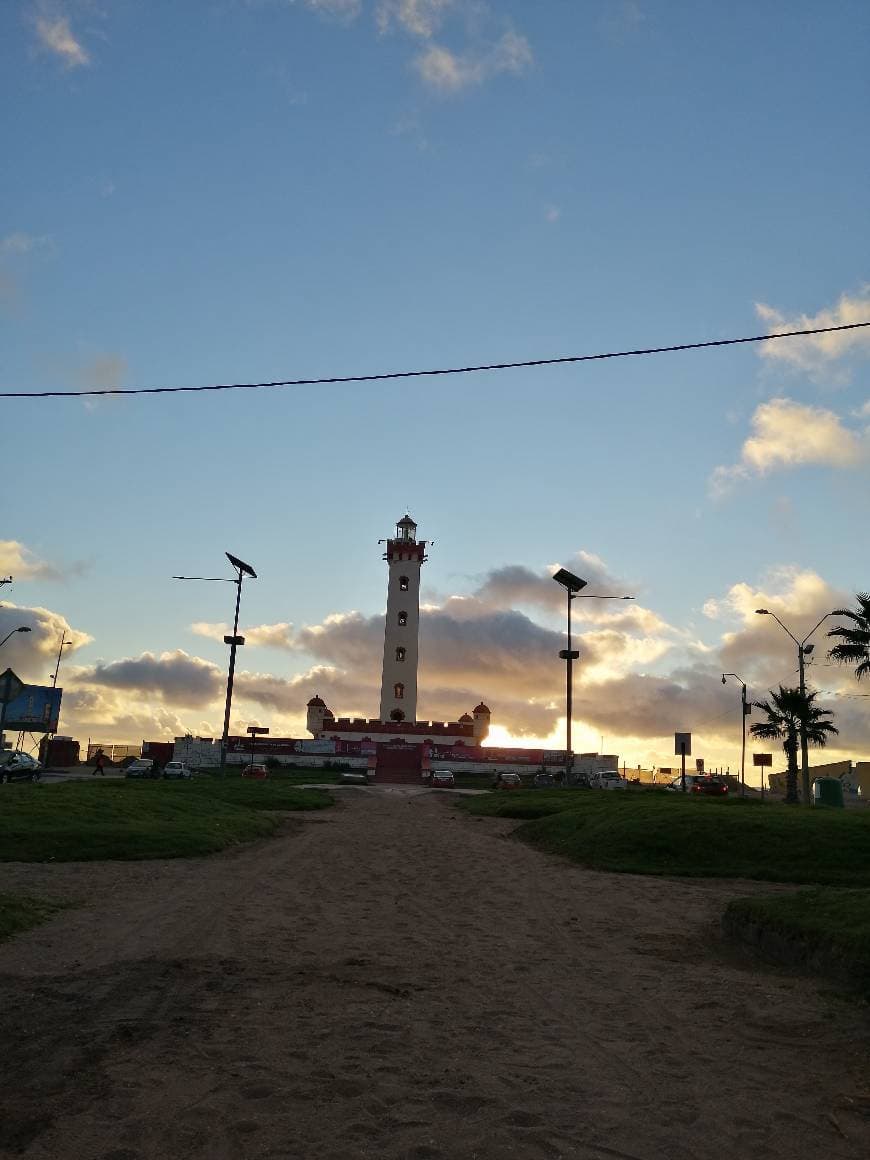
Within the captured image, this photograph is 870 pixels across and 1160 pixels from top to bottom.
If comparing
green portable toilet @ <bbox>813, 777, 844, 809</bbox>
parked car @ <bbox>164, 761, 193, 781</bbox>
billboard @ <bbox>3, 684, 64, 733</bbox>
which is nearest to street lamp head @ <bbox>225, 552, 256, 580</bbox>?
parked car @ <bbox>164, 761, 193, 781</bbox>

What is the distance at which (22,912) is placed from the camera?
40.1 ft

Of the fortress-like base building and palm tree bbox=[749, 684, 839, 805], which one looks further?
the fortress-like base building

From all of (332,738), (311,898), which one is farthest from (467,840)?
(332,738)

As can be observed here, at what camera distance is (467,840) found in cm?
2595

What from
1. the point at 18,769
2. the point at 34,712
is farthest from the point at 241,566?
the point at 34,712

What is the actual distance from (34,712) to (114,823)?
69.8 meters

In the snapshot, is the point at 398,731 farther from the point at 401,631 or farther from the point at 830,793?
the point at 830,793

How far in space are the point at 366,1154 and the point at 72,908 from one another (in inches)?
371

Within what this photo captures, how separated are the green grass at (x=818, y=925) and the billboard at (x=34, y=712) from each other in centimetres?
8325

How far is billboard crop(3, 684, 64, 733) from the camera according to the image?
84812 millimetres

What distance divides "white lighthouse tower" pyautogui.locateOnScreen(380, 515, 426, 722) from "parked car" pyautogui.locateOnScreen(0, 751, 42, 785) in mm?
44014

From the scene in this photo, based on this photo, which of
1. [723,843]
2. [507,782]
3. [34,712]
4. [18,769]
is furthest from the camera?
[34,712]

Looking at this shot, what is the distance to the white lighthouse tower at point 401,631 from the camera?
89688mm

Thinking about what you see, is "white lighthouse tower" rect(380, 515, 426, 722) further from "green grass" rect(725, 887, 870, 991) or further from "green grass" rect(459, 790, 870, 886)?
"green grass" rect(725, 887, 870, 991)
